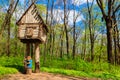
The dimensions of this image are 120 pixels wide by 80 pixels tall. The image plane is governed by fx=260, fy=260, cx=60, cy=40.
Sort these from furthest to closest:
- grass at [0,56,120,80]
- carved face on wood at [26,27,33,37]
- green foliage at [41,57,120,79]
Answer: green foliage at [41,57,120,79]
grass at [0,56,120,80]
carved face on wood at [26,27,33,37]

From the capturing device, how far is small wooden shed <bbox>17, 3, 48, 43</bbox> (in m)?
15.5

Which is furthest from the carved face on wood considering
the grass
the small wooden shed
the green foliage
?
the green foliage

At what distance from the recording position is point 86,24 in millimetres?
60406

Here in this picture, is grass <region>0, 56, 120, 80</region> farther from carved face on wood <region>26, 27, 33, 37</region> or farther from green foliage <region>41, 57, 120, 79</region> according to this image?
carved face on wood <region>26, 27, 33, 37</region>

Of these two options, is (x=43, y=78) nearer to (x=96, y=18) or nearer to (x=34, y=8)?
(x=34, y=8)

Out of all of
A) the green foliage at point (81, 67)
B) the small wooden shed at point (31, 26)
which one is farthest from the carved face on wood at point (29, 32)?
the green foliage at point (81, 67)

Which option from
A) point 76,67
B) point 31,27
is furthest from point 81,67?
point 31,27

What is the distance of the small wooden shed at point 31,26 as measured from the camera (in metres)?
15.5

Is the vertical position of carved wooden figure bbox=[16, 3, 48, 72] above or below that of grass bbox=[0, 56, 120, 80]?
above

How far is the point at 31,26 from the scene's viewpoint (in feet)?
51.8

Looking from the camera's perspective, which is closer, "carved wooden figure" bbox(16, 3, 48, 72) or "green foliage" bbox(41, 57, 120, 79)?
"carved wooden figure" bbox(16, 3, 48, 72)


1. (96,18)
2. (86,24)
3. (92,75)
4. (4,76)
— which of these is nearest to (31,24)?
(4,76)

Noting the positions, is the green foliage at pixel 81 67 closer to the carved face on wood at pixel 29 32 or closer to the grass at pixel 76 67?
the grass at pixel 76 67

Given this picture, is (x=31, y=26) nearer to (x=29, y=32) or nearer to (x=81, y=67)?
(x=29, y=32)
